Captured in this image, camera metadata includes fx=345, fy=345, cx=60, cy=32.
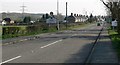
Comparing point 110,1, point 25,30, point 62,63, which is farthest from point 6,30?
point 62,63

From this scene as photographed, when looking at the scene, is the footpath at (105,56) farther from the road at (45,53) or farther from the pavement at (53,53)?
the road at (45,53)

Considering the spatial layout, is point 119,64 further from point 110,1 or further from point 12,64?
point 110,1

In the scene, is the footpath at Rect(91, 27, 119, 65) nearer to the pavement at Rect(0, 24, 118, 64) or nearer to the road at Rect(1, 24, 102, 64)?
the pavement at Rect(0, 24, 118, 64)

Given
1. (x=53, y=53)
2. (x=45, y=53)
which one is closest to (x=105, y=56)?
(x=53, y=53)

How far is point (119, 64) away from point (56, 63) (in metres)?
2.53

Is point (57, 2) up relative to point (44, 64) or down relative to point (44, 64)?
up

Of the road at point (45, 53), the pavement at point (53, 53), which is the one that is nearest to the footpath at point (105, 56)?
the pavement at point (53, 53)

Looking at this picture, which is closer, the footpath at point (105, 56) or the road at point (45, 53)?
the footpath at point (105, 56)

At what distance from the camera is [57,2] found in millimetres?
73688

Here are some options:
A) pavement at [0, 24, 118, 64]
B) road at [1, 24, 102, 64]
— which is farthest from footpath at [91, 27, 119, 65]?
road at [1, 24, 102, 64]

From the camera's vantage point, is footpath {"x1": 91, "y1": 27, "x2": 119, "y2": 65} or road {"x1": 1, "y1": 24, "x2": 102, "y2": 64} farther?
road {"x1": 1, "y1": 24, "x2": 102, "y2": 64}

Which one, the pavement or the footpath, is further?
the pavement

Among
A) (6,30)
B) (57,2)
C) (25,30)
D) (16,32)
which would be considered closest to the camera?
(6,30)

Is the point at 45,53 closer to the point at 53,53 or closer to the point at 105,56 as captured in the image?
the point at 53,53
